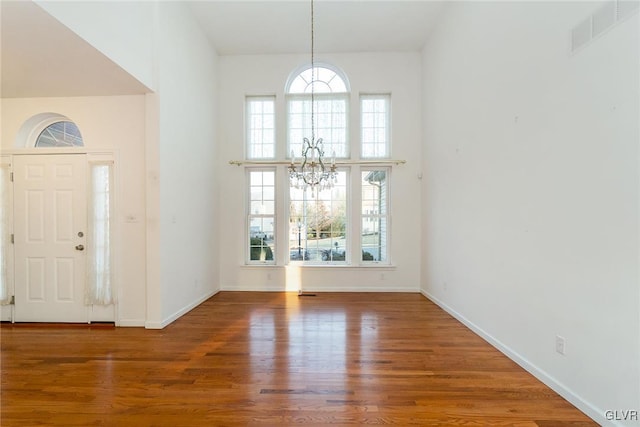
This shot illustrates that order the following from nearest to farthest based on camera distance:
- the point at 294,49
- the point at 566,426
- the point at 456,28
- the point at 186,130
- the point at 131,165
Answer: the point at 566,426 → the point at 131,165 → the point at 456,28 → the point at 186,130 → the point at 294,49

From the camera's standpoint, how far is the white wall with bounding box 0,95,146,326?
11.6ft

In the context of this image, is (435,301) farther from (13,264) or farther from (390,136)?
(13,264)

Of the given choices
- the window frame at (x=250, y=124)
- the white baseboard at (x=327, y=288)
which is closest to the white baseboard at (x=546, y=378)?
the white baseboard at (x=327, y=288)

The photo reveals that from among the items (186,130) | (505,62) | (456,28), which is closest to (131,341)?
(186,130)

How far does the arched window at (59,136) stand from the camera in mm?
3721

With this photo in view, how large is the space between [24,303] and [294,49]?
5563 mm

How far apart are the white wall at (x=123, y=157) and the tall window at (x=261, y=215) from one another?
2.16 meters

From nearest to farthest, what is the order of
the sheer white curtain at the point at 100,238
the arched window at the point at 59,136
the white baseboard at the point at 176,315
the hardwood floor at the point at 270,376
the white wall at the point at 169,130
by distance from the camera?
the hardwood floor at the point at 270,376 → the white wall at the point at 169,130 → the white baseboard at the point at 176,315 → the sheer white curtain at the point at 100,238 → the arched window at the point at 59,136

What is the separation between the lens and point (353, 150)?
213 inches

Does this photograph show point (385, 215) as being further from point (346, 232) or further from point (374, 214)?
point (346, 232)

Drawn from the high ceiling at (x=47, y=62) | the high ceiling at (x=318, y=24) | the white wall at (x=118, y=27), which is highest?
the high ceiling at (x=318, y=24)

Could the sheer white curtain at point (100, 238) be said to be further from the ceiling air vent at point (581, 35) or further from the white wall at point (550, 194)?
the ceiling air vent at point (581, 35)

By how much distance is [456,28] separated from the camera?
12.7 ft

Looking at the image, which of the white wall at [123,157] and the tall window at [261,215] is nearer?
the white wall at [123,157]
